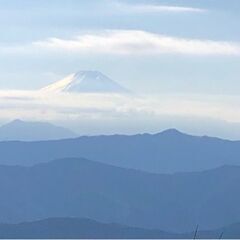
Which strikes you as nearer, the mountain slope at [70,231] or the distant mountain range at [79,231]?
the mountain slope at [70,231]

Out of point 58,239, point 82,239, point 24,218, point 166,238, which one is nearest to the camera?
point 58,239

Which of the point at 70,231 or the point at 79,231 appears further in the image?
the point at 79,231

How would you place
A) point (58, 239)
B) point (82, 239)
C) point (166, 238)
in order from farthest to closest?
point (166, 238), point (82, 239), point (58, 239)

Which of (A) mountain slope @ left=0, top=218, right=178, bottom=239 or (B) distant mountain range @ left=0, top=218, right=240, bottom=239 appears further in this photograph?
(B) distant mountain range @ left=0, top=218, right=240, bottom=239

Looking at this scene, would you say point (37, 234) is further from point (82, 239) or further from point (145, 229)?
point (145, 229)

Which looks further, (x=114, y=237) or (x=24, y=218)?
(x=24, y=218)

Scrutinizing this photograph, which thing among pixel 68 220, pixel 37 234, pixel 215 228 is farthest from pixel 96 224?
pixel 215 228

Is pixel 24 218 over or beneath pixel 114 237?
over

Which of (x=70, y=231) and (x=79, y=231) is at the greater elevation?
(x=79, y=231)
